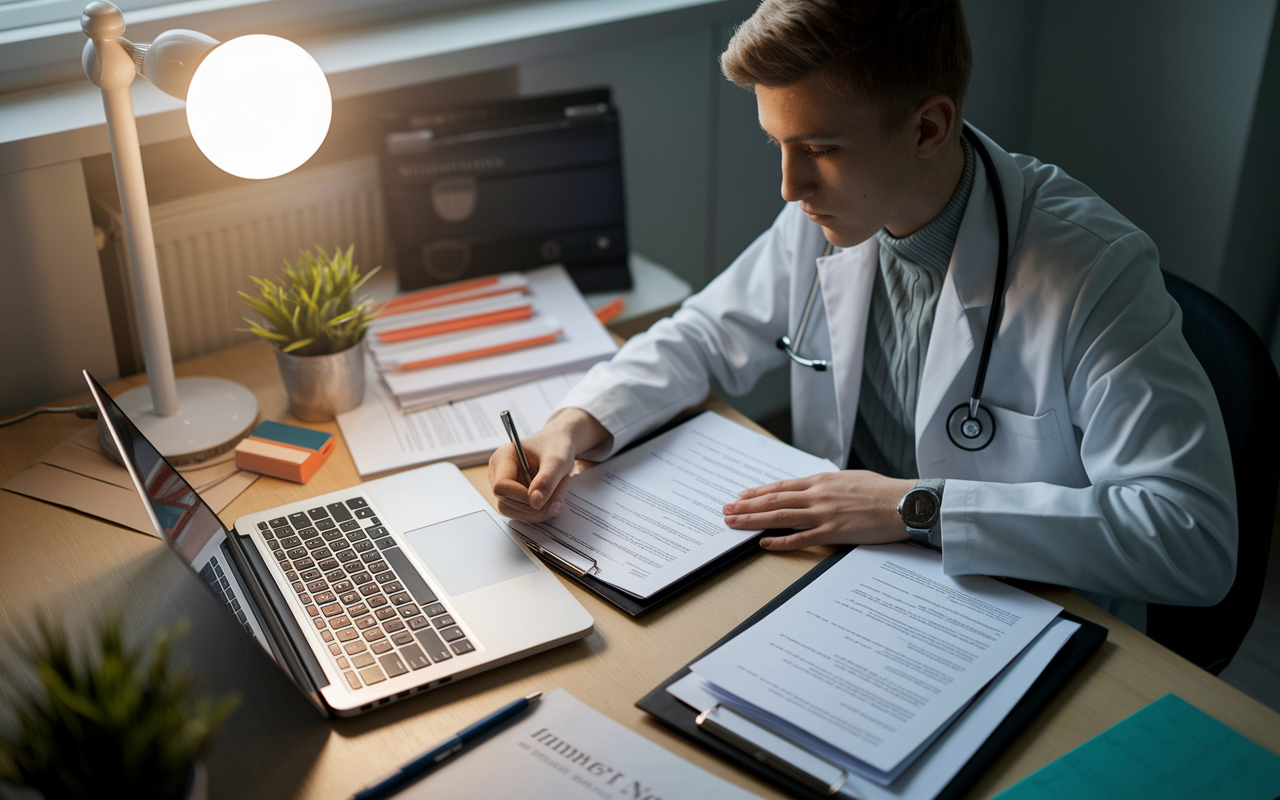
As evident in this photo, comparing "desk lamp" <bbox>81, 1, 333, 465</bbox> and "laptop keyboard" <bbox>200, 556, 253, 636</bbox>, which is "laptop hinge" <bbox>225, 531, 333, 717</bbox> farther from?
"desk lamp" <bbox>81, 1, 333, 465</bbox>

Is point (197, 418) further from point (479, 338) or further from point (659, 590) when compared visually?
point (659, 590)

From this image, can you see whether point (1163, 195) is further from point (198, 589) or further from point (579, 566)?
point (198, 589)

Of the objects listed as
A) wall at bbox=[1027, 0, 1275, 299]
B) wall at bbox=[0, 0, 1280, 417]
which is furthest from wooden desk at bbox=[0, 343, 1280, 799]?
wall at bbox=[1027, 0, 1275, 299]

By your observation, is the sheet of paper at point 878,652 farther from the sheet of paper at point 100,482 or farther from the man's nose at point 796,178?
the sheet of paper at point 100,482

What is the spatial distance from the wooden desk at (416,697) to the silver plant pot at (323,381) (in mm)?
199

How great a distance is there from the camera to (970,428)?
3.79ft

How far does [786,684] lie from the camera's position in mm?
831

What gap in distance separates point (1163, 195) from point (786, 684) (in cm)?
196

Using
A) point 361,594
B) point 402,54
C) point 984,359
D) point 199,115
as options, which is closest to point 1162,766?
point 984,359

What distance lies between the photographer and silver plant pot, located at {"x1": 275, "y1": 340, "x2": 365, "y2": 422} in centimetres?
125

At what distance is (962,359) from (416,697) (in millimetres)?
723

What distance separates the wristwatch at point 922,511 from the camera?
983 mm

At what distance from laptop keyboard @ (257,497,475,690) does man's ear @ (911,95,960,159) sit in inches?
28.7

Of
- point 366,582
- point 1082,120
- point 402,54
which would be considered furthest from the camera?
point 1082,120
